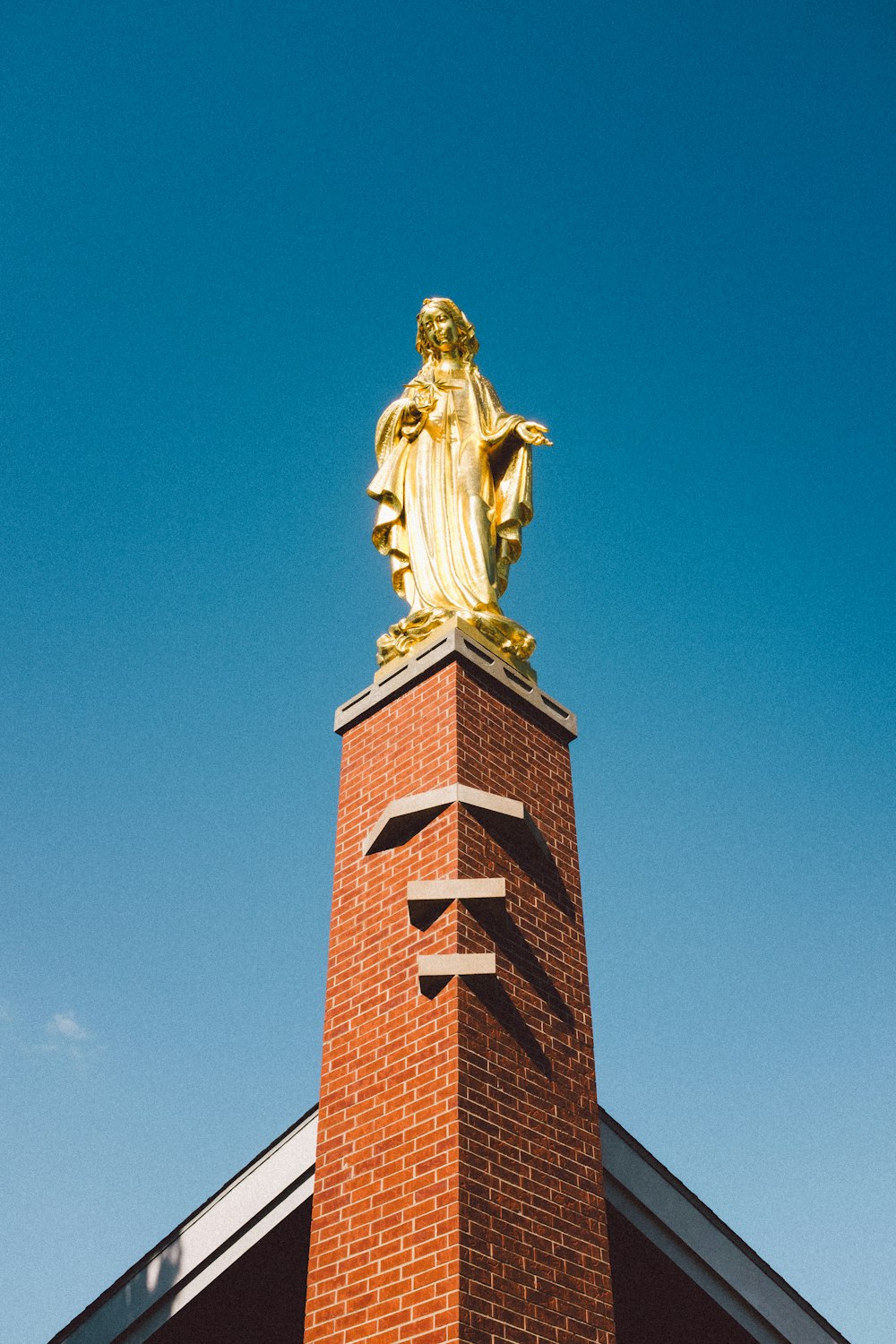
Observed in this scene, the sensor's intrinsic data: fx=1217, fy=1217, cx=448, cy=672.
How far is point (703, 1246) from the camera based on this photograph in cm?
796

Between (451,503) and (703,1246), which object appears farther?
(451,503)

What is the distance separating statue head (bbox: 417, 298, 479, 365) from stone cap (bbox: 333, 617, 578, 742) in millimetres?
3226

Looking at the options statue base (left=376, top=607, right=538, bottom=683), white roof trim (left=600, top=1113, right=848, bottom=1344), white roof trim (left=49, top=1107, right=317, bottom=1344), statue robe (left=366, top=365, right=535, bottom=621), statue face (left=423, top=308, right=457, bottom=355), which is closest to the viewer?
white roof trim (left=49, top=1107, right=317, bottom=1344)

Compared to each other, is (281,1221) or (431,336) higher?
(431,336)

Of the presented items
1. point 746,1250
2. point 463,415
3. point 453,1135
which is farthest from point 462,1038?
point 463,415

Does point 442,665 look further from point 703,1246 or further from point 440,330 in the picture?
point 703,1246

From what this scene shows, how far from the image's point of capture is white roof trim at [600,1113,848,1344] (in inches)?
302

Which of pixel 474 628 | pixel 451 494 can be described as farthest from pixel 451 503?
pixel 474 628

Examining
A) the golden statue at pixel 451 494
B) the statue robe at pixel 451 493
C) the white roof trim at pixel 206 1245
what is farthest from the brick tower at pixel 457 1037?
the statue robe at pixel 451 493

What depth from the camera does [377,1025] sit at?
692cm

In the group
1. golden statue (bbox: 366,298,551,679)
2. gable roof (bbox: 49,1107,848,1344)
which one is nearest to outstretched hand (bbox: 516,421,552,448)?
golden statue (bbox: 366,298,551,679)

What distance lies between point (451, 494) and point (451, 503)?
0.10 meters

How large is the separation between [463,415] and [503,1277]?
6.57 metres

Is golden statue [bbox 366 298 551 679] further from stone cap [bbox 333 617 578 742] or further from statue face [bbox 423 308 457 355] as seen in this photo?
stone cap [bbox 333 617 578 742]
